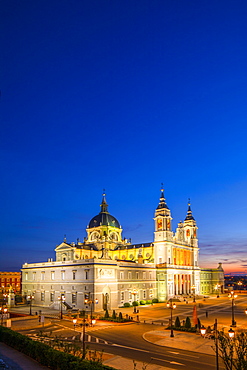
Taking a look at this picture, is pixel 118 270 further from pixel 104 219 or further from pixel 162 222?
pixel 104 219

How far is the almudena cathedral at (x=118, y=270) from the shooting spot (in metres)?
71.9

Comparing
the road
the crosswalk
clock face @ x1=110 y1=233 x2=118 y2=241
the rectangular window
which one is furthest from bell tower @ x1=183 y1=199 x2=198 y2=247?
the crosswalk

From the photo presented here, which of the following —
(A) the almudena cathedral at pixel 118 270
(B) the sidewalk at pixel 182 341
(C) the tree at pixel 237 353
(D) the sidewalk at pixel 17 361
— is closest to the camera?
(C) the tree at pixel 237 353

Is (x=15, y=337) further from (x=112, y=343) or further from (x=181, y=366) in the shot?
(x=181, y=366)

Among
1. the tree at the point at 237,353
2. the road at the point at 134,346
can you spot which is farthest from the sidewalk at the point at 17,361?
the tree at the point at 237,353

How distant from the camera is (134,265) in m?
84.2

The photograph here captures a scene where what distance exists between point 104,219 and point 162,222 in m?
19.3

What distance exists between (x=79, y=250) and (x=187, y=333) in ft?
188

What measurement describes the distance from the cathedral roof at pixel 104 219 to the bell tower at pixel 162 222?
15.3 meters

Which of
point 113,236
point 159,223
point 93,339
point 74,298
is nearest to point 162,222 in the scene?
point 159,223

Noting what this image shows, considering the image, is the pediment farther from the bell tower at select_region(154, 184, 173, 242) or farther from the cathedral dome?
the bell tower at select_region(154, 184, 173, 242)

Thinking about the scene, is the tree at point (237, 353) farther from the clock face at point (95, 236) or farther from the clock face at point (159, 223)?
the clock face at point (95, 236)

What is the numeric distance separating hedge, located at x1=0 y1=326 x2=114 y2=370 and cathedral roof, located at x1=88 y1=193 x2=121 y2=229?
74470 mm

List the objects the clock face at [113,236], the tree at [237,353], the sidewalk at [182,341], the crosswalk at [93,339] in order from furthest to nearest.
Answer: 1. the clock face at [113,236]
2. the crosswalk at [93,339]
3. the sidewalk at [182,341]
4. the tree at [237,353]
